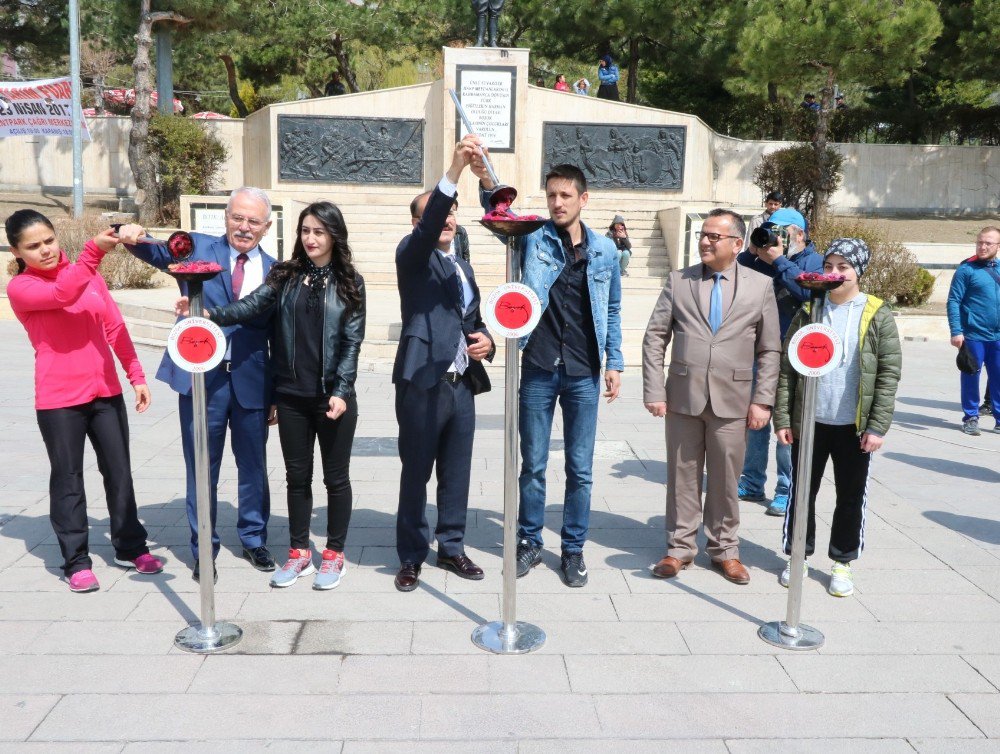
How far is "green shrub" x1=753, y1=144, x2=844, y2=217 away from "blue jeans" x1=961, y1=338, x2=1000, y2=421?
41.2 feet

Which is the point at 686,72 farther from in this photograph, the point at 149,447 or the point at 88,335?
the point at 88,335

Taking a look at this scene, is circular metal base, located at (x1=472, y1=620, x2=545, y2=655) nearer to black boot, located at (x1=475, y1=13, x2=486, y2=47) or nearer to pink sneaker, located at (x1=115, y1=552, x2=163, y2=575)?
pink sneaker, located at (x1=115, y1=552, x2=163, y2=575)

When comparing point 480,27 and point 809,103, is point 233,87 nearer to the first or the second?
point 480,27

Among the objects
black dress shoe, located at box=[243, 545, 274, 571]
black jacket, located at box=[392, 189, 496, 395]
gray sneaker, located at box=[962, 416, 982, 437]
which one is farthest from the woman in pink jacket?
gray sneaker, located at box=[962, 416, 982, 437]

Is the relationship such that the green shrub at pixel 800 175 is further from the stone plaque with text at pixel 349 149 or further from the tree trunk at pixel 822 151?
the stone plaque with text at pixel 349 149

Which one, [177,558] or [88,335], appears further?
[177,558]

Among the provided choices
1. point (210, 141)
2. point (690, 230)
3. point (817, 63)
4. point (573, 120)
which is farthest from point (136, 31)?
point (817, 63)

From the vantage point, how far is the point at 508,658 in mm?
3592

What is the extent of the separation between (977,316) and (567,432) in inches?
204

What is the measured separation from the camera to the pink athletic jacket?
400 cm

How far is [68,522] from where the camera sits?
4270 millimetres

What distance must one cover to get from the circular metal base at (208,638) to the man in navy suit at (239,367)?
683mm

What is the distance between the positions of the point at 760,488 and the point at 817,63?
644 inches

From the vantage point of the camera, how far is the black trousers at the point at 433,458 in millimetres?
4246
